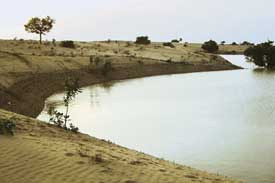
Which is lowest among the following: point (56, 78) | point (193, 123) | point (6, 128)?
point (193, 123)

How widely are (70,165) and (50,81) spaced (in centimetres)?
3528

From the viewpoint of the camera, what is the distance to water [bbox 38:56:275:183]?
16.5 meters

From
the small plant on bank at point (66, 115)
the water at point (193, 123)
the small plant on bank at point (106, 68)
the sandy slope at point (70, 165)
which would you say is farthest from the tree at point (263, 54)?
the sandy slope at point (70, 165)

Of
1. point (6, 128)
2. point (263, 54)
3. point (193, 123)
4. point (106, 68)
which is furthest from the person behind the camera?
point (263, 54)

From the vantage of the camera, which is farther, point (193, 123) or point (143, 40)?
point (143, 40)

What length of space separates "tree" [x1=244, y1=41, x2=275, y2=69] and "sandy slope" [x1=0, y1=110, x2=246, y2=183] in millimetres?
65882

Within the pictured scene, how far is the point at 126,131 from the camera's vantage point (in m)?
22.5

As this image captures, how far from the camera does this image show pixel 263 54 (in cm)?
7719

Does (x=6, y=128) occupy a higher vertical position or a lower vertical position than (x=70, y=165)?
higher

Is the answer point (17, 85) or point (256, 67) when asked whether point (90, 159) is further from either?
point (256, 67)

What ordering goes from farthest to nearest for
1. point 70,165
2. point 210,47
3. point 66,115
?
1. point 210,47
2. point 66,115
3. point 70,165

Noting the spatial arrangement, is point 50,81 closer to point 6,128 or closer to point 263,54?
point 6,128

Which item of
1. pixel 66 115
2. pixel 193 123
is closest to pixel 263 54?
pixel 193 123

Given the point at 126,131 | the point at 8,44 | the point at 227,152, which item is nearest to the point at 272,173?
the point at 227,152
